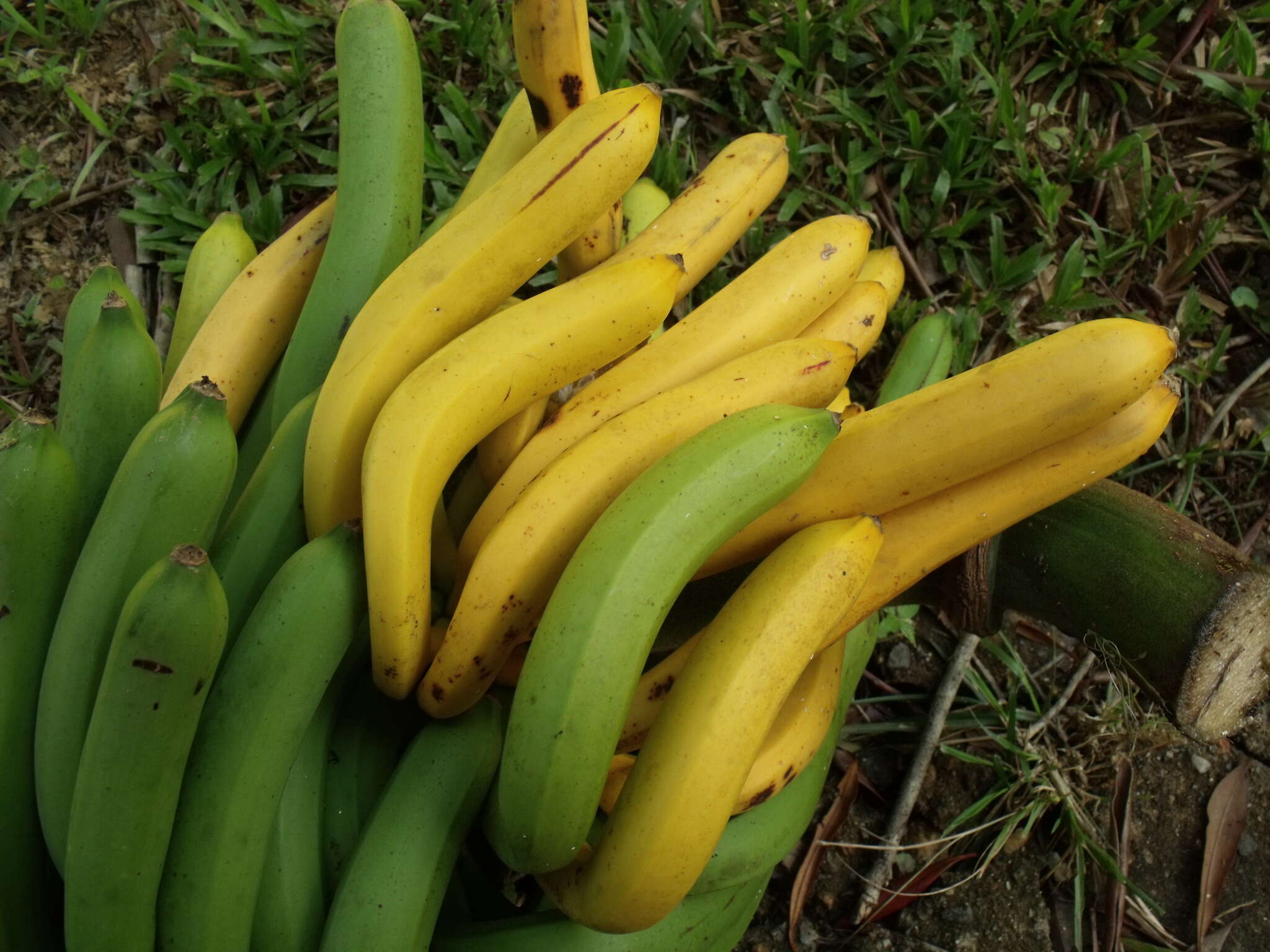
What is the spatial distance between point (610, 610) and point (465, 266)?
0.56 meters

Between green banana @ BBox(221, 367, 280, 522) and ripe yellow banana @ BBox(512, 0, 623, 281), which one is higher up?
ripe yellow banana @ BBox(512, 0, 623, 281)

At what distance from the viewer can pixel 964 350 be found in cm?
254

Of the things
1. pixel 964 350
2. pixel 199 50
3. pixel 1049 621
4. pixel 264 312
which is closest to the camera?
pixel 1049 621

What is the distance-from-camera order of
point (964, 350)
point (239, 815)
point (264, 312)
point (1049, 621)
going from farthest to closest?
point (964, 350) → point (264, 312) → point (1049, 621) → point (239, 815)

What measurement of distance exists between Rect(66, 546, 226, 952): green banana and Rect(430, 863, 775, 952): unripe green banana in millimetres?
450

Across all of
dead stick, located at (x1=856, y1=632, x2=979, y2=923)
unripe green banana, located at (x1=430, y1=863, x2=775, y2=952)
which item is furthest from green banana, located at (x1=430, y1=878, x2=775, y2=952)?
dead stick, located at (x1=856, y1=632, x2=979, y2=923)

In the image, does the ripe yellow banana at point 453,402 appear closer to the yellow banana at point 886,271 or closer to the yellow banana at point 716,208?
the yellow banana at point 716,208

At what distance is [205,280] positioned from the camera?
190 centimetres

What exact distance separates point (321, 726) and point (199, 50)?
2086 mm

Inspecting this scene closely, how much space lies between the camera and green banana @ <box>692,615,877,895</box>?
1.55 metres

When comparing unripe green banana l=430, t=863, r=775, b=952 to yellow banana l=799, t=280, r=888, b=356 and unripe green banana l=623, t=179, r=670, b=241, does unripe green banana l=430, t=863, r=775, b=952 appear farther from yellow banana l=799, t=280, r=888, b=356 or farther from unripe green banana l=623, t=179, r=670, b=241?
unripe green banana l=623, t=179, r=670, b=241

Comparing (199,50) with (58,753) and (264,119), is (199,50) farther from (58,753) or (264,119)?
(58,753)

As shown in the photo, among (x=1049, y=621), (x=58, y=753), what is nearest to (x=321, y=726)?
(x=58, y=753)

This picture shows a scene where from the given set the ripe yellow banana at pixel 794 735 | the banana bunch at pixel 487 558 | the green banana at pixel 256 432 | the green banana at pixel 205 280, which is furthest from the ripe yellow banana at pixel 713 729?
the green banana at pixel 205 280
